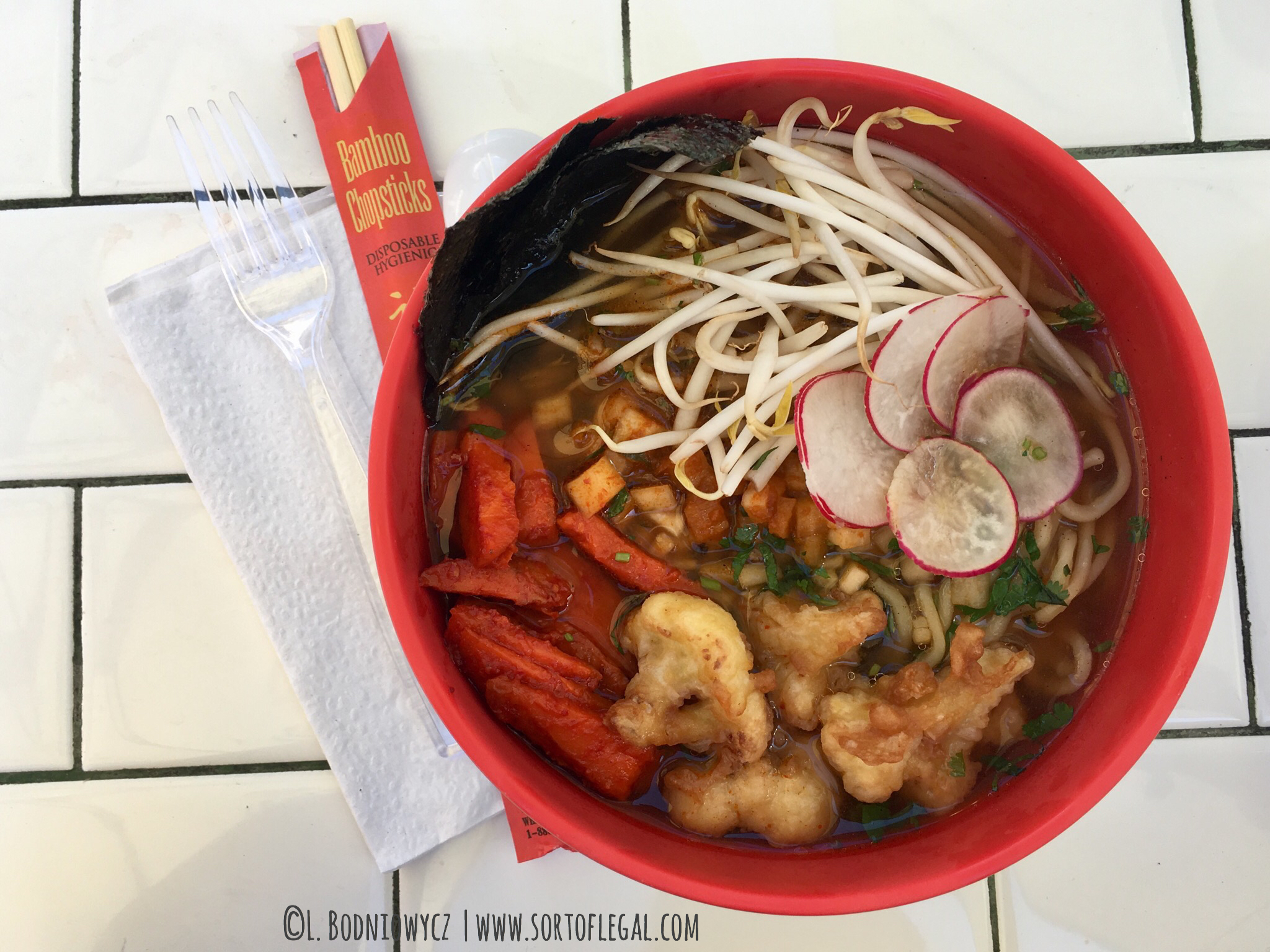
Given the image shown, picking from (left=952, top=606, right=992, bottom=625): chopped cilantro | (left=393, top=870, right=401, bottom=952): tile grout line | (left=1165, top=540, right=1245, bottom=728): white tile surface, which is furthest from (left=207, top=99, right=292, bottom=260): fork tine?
(left=1165, top=540, right=1245, bottom=728): white tile surface

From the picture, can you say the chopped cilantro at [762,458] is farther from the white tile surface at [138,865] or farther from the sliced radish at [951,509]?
the white tile surface at [138,865]

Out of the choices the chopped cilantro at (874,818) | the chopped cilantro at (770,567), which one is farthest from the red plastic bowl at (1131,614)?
the chopped cilantro at (770,567)

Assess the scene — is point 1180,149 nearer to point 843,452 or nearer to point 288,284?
point 843,452

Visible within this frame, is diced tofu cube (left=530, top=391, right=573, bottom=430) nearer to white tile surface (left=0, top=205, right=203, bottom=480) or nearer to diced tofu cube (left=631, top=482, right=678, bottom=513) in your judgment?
diced tofu cube (left=631, top=482, right=678, bottom=513)

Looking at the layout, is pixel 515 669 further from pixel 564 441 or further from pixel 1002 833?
pixel 1002 833

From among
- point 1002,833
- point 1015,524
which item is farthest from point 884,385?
point 1002,833

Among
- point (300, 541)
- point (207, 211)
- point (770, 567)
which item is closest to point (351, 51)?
point (207, 211)
